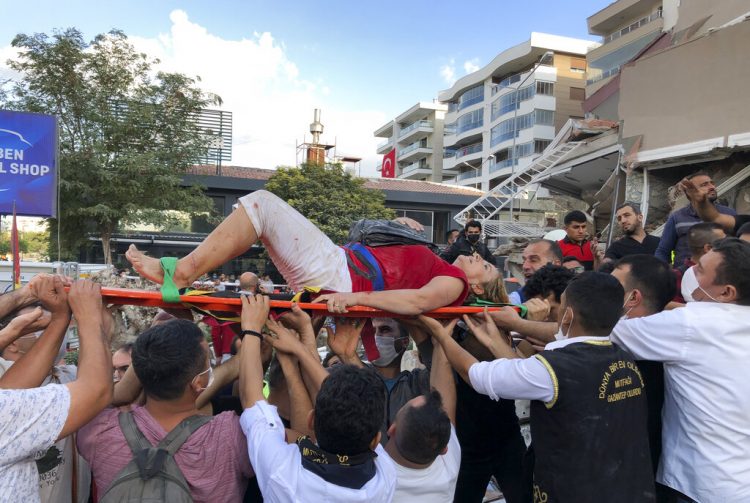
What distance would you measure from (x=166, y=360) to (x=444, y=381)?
4.27 feet

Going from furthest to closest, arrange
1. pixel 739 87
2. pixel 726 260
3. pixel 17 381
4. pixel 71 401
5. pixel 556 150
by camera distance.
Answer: pixel 556 150 < pixel 739 87 < pixel 726 260 < pixel 17 381 < pixel 71 401

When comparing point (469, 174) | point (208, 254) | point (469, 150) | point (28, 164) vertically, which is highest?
point (469, 150)

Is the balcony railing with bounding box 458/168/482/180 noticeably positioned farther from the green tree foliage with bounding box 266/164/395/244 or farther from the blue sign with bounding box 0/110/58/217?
the blue sign with bounding box 0/110/58/217

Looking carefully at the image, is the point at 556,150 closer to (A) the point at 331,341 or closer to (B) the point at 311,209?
(B) the point at 311,209

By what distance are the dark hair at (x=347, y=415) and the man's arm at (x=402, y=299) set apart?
78 cm

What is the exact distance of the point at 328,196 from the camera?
24.5 m

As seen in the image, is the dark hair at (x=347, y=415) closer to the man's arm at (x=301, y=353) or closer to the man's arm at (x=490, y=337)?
the man's arm at (x=301, y=353)

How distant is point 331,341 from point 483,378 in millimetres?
865

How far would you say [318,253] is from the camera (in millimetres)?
3145

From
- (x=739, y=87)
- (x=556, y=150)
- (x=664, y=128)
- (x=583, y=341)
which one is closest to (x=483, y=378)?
(x=583, y=341)

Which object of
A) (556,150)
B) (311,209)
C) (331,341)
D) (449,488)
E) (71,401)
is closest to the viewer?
(71,401)

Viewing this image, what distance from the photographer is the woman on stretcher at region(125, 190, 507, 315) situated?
107 inches

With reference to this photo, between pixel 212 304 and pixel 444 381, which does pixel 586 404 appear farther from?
pixel 212 304

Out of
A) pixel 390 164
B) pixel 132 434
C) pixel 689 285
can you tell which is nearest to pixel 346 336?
pixel 132 434
